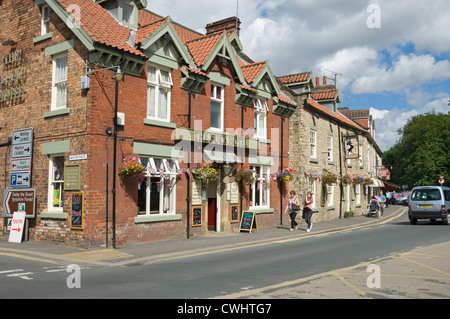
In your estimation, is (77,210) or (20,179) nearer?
(77,210)

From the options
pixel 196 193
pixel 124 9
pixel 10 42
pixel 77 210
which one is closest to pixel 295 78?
pixel 196 193

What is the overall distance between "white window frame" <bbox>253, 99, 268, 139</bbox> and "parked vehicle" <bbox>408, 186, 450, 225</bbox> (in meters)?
9.87

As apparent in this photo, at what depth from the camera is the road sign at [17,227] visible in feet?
48.0

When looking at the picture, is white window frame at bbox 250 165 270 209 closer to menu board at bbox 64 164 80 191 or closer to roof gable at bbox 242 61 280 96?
roof gable at bbox 242 61 280 96

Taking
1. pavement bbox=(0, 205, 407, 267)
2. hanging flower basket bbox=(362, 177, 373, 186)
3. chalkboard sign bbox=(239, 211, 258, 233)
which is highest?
hanging flower basket bbox=(362, 177, 373, 186)

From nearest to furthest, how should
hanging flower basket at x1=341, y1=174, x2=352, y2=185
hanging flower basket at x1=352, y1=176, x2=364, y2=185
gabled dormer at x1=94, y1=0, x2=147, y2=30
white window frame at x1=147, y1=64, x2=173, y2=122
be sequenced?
white window frame at x1=147, y1=64, x2=173, y2=122 < gabled dormer at x1=94, y1=0, x2=147, y2=30 < hanging flower basket at x1=341, y1=174, x2=352, y2=185 < hanging flower basket at x1=352, y1=176, x2=364, y2=185

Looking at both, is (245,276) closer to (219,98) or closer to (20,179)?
(20,179)

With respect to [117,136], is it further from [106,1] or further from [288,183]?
[288,183]

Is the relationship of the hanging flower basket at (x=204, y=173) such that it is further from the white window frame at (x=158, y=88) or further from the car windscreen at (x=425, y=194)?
the car windscreen at (x=425, y=194)

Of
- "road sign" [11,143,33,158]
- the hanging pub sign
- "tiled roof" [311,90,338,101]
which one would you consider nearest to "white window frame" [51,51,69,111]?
"road sign" [11,143,33,158]

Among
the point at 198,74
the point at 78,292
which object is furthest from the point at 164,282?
the point at 198,74

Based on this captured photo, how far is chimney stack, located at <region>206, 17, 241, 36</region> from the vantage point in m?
24.2

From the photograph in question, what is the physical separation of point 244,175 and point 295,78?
379 inches

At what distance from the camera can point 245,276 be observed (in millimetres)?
8797
